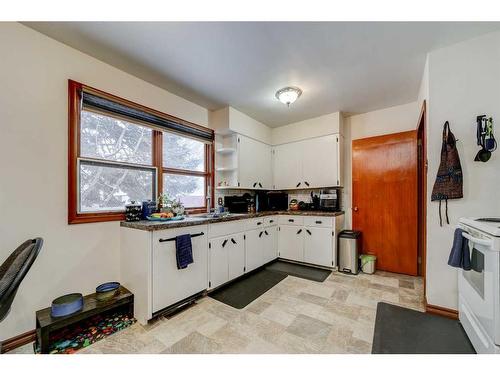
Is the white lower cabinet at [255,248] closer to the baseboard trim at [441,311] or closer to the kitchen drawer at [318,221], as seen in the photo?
the kitchen drawer at [318,221]

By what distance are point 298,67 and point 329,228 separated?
230 cm

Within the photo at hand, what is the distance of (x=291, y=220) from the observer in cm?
362

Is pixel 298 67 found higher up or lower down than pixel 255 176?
higher up

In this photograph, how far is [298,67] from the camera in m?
2.26

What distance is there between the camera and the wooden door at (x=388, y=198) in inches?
121

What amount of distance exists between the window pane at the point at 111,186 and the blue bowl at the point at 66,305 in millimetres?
779

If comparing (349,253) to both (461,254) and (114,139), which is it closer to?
(461,254)

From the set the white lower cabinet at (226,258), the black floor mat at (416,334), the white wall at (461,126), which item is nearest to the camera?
the black floor mat at (416,334)

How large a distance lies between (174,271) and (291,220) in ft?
7.02

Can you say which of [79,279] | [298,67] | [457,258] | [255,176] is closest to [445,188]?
[457,258]

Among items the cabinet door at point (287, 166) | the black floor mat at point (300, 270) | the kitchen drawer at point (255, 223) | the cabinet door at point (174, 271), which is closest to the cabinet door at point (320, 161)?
the cabinet door at point (287, 166)

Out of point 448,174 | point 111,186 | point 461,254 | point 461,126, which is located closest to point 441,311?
point 461,254

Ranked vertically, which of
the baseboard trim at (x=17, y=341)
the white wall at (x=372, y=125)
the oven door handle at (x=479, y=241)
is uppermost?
the white wall at (x=372, y=125)
